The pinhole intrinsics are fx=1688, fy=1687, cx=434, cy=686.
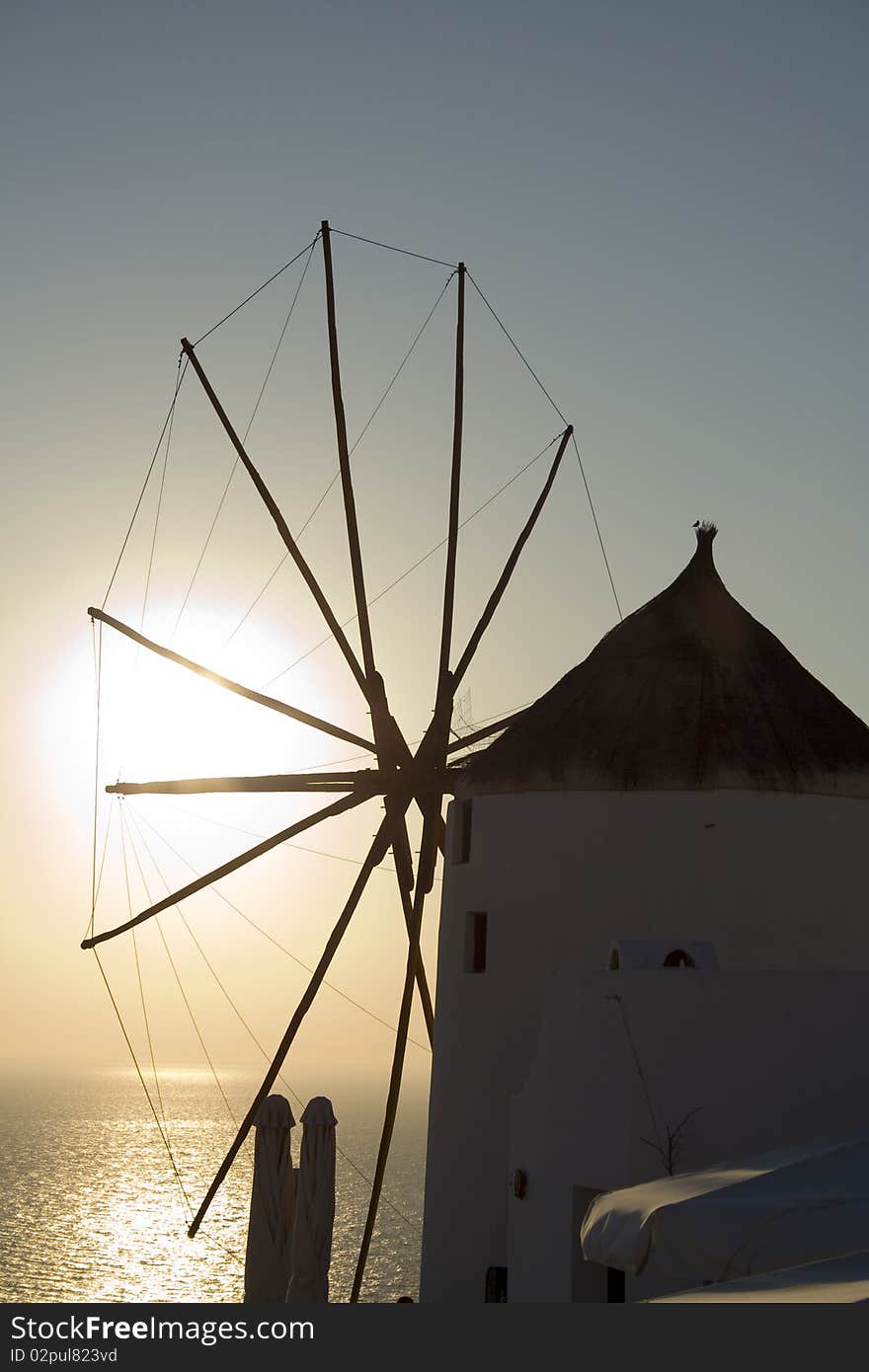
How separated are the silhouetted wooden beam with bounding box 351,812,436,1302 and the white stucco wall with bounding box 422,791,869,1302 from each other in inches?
40.6

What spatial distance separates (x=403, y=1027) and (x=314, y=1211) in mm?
3474

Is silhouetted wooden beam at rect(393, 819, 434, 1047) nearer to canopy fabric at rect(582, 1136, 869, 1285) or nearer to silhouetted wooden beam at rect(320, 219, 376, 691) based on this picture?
silhouetted wooden beam at rect(320, 219, 376, 691)

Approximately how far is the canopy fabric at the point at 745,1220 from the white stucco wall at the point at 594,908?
9359 mm

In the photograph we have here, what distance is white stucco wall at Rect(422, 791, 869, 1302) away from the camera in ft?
63.5

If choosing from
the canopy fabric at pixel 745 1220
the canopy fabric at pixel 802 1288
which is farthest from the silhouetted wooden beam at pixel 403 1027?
the canopy fabric at pixel 802 1288

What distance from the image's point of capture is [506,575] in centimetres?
2514

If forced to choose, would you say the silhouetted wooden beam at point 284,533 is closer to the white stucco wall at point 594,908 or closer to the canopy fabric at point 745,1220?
the white stucco wall at point 594,908

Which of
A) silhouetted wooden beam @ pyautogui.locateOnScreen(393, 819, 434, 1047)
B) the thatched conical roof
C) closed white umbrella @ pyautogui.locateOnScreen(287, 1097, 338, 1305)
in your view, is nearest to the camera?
closed white umbrella @ pyautogui.locateOnScreen(287, 1097, 338, 1305)

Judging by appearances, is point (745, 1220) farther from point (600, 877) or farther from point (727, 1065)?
point (600, 877)

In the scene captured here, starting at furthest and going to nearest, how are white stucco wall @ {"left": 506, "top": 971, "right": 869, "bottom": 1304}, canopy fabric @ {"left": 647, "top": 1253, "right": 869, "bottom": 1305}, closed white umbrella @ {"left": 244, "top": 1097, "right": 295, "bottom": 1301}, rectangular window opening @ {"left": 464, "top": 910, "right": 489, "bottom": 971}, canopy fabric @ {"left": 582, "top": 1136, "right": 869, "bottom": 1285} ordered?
1. rectangular window opening @ {"left": 464, "top": 910, "right": 489, "bottom": 971}
2. closed white umbrella @ {"left": 244, "top": 1097, "right": 295, "bottom": 1301}
3. white stucco wall @ {"left": 506, "top": 971, "right": 869, "bottom": 1304}
4. canopy fabric @ {"left": 582, "top": 1136, "right": 869, "bottom": 1285}
5. canopy fabric @ {"left": 647, "top": 1253, "right": 869, "bottom": 1305}

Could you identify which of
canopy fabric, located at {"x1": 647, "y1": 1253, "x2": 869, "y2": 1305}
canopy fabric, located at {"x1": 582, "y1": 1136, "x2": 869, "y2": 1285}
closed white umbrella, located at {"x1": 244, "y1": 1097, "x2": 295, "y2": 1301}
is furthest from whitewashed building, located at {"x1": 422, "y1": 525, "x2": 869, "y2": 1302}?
canopy fabric, located at {"x1": 647, "y1": 1253, "x2": 869, "y2": 1305}

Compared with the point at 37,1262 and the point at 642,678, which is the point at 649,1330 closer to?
the point at 642,678

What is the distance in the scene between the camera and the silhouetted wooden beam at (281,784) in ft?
76.8

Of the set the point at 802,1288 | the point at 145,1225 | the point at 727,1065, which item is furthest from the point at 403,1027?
the point at 145,1225
